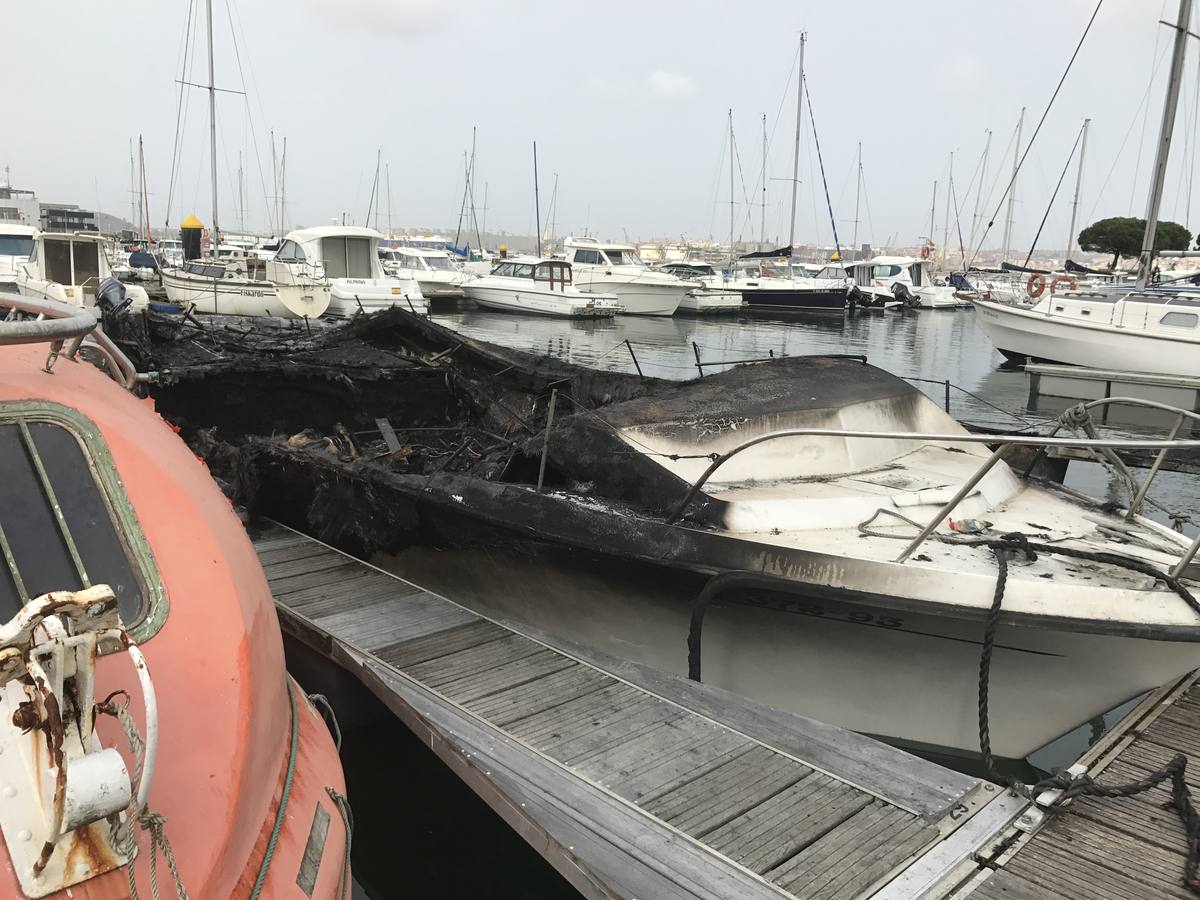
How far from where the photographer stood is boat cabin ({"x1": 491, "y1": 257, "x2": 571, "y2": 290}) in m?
37.7

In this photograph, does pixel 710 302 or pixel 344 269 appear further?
pixel 710 302

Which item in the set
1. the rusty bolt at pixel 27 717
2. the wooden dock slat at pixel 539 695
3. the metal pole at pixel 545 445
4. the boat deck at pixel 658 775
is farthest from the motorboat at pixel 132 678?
the metal pole at pixel 545 445

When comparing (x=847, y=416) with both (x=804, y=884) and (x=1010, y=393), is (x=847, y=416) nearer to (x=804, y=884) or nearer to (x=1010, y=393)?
(x=804, y=884)

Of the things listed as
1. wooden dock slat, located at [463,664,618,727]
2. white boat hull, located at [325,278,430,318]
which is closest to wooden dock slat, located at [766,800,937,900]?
wooden dock slat, located at [463,664,618,727]

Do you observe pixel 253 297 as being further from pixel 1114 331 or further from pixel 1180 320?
pixel 1180 320

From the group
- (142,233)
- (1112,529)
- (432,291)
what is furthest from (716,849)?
(142,233)

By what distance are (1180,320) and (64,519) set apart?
23.4 meters

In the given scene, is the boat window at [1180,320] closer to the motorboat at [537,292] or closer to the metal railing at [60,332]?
the motorboat at [537,292]

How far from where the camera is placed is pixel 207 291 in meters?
27.1

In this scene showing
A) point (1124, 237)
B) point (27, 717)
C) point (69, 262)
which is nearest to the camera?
point (27, 717)

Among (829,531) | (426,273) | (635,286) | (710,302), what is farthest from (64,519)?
(710,302)

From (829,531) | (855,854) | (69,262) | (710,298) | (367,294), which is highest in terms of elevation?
(69,262)

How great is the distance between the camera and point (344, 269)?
30688 millimetres

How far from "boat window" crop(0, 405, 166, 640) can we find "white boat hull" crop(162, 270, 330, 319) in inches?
975
